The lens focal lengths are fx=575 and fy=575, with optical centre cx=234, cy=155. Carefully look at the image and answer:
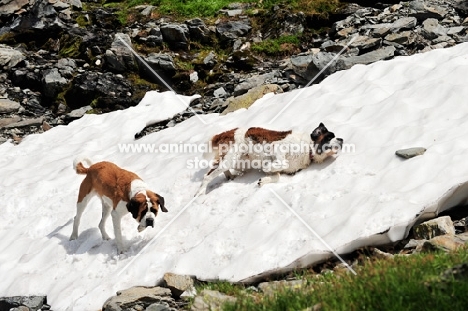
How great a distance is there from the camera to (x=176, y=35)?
22.3 m

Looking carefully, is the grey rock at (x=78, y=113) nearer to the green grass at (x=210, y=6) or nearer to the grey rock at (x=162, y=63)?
the grey rock at (x=162, y=63)

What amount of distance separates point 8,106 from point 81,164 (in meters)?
9.89

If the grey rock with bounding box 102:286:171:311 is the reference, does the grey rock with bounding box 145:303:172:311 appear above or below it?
above

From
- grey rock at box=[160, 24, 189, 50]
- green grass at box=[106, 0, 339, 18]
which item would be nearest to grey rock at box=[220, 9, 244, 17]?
green grass at box=[106, 0, 339, 18]

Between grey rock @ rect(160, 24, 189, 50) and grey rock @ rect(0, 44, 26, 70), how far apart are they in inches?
215

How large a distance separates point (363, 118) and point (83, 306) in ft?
21.7

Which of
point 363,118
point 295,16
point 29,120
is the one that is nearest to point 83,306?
point 363,118

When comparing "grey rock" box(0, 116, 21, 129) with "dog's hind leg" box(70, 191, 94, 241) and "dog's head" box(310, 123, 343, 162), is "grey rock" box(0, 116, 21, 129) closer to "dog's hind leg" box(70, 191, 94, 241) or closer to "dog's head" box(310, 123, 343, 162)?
"dog's hind leg" box(70, 191, 94, 241)

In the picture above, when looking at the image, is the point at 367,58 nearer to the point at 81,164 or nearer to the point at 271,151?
the point at 271,151

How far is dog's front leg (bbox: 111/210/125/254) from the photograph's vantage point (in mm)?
9422

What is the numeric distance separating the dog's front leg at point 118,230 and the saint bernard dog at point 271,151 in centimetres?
183

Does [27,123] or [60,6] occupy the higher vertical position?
[60,6]

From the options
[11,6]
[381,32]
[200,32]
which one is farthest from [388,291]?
[11,6]

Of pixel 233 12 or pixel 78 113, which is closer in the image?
pixel 78 113
